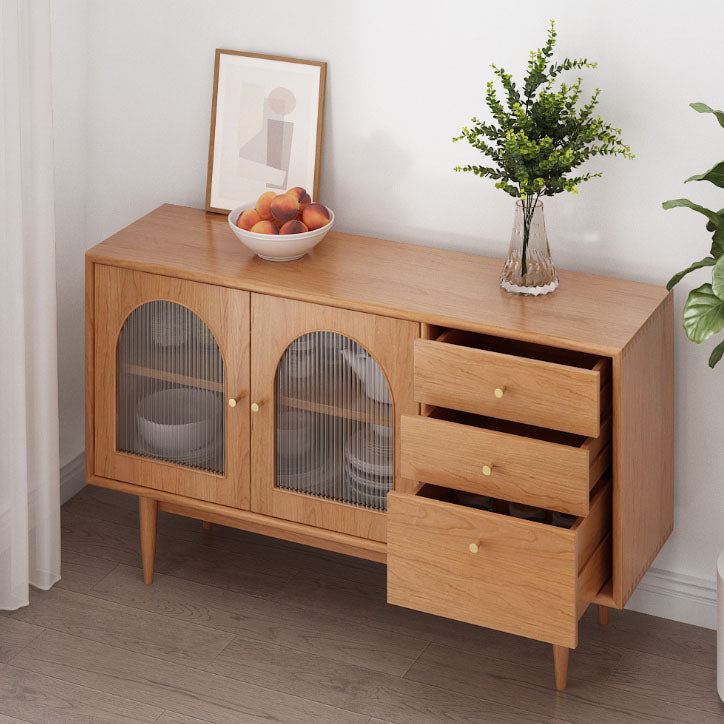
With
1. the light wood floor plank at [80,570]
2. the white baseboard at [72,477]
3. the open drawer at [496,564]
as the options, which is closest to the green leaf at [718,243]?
the open drawer at [496,564]

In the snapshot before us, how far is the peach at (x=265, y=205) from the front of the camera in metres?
2.35

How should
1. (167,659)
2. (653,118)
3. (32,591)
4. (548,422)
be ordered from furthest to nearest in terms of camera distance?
(32,591) < (167,659) < (653,118) < (548,422)

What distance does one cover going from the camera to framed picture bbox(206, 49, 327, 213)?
2480 millimetres

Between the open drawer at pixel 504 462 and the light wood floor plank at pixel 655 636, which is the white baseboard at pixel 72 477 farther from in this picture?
the light wood floor plank at pixel 655 636

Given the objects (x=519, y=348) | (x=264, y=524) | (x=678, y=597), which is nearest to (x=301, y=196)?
(x=519, y=348)

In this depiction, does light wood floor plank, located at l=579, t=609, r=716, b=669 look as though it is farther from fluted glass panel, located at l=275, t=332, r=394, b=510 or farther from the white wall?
fluted glass panel, located at l=275, t=332, r=394, b=510

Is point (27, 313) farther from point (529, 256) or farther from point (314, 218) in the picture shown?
point (529, 256)

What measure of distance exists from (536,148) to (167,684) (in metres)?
1.22

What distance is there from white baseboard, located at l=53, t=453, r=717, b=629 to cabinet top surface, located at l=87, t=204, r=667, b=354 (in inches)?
25.7

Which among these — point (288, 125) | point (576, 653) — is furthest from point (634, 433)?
point (288, 125)

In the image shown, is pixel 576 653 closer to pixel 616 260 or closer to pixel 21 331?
pixel 616 260

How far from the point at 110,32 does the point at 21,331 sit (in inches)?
28.7

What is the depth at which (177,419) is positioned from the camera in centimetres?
245

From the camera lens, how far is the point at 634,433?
2133mm
